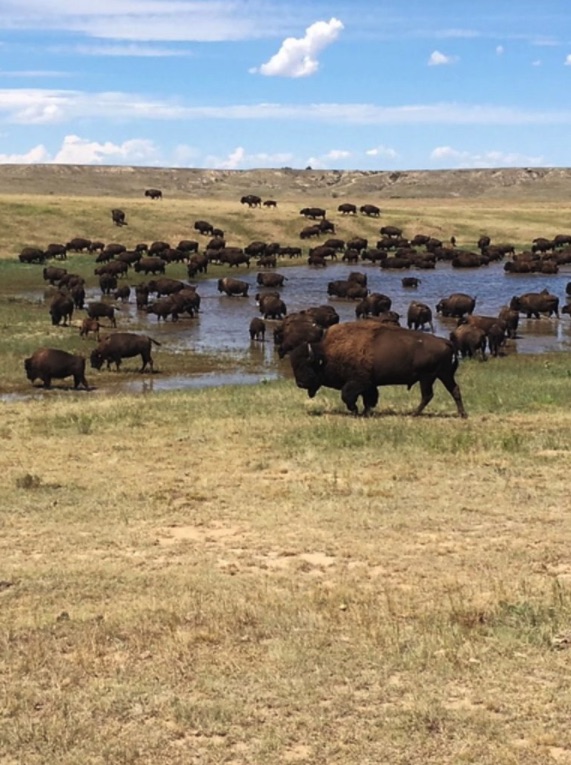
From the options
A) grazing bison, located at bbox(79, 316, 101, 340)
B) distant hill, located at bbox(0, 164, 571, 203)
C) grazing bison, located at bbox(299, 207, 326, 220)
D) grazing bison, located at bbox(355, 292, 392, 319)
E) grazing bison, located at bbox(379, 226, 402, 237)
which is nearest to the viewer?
grazing bison, located at bbox(79, 316, 101, 340)

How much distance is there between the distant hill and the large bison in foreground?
92.5 m

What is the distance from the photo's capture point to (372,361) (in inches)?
629

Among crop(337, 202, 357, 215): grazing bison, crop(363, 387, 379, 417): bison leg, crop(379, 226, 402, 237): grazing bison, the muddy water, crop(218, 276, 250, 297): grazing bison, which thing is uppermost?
crop(337, 202, 357, 215): grazing bison

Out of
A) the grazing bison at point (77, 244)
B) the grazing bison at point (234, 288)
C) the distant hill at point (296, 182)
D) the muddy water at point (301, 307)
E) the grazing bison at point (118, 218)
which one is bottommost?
the muddy water at point (301, 307)

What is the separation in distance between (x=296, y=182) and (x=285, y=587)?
146 m

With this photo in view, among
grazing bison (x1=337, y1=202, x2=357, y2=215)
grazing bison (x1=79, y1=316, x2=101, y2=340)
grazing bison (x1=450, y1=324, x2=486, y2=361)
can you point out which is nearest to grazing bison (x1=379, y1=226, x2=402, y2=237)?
grazing bison (x1=337, y1=202, x2=357, y2=215)

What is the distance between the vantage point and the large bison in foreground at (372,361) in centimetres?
1603

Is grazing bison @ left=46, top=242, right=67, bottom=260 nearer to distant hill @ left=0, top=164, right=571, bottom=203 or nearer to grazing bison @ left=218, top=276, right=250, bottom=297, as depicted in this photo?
grazing bison @ left=218, top=276, right=250, bottom=297

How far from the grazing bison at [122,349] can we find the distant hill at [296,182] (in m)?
82.4

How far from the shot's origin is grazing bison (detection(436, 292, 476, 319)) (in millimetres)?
36312

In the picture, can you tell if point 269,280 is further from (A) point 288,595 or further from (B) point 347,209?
(A) point 288,595

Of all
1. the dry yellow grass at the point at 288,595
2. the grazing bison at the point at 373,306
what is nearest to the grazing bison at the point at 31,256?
the grazing bison at the point at 373,306

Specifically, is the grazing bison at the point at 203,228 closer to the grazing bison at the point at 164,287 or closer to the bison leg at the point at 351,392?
the grazing bison at the point at 164,287

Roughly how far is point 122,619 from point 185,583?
3.40 ft
